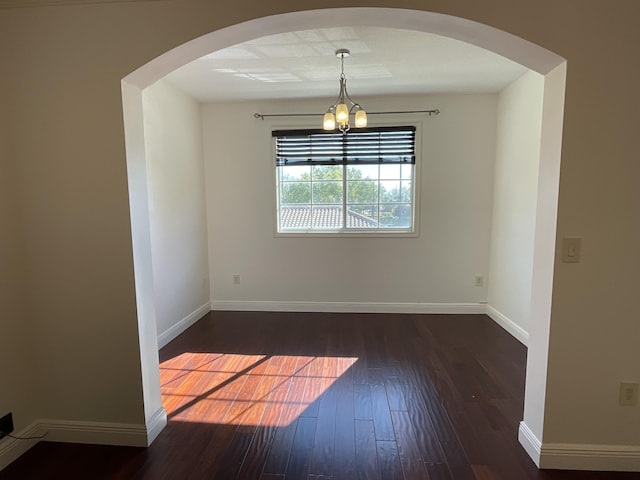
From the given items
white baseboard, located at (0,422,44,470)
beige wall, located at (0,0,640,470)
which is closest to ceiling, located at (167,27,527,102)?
beige wall, located at (0,0,640,470)

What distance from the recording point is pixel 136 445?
2.02 metres

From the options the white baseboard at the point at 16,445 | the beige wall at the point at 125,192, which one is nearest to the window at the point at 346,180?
the beige wall at the point at 125,192

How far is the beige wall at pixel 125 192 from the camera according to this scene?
1646 mm

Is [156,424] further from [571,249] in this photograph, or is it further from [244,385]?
[571,249]

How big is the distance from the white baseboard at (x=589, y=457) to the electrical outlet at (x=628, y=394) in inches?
9.3

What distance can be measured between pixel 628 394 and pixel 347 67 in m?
2.96

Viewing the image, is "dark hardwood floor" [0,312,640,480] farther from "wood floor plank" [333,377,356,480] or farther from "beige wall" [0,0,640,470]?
"beige wall" [0,0,640,470]

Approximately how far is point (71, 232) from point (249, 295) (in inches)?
105

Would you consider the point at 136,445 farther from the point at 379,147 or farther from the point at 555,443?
the point at 379,147

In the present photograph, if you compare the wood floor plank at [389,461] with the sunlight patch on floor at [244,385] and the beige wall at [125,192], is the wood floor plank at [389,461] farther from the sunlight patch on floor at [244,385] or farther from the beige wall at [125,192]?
the beige wall at [125,192]

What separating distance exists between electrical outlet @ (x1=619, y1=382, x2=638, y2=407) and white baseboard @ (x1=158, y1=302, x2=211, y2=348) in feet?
11.3

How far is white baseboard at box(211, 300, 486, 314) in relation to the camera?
4266 mm

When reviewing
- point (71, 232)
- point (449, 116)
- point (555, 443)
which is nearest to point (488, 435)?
point (555, 443)

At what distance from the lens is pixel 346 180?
14.0 feet
